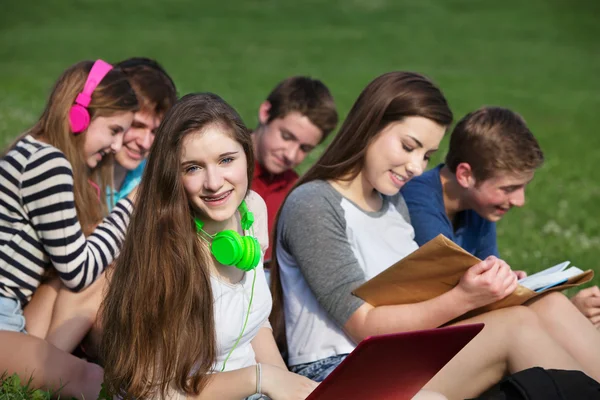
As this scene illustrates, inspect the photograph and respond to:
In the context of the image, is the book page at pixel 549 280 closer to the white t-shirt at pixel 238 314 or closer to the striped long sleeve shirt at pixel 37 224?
the white t-shirt at pixel 238 314

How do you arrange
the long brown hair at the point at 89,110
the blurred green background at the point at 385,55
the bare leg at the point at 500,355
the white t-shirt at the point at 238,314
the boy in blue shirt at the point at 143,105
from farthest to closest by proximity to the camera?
the blurred green background at the point at 385,55
the boy in blue shirt at the point at 143,105
the long brown hair at the point at 89,110
the bare leg at the point at 500,355
the white t-shirt at the point at 238,314

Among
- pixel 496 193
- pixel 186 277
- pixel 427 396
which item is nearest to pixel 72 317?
pixel 186 277

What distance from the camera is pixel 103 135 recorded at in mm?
4426

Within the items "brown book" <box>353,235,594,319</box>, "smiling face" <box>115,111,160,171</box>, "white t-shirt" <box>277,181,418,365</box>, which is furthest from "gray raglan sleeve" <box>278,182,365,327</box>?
"smiling face" <box>115,111,160,171</box>

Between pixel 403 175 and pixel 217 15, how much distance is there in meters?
26.7

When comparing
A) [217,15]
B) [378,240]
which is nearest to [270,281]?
[378,240]

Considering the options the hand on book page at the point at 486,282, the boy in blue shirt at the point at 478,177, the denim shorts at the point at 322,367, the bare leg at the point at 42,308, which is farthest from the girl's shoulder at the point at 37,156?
the hand on book page at the point at 486,282

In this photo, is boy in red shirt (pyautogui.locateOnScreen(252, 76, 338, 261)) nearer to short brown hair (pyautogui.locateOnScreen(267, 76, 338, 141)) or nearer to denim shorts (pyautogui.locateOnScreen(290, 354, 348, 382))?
short brown hair (pyautogui.locateOnScreen(267, 76, 338, 141))

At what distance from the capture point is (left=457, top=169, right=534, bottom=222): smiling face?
Answer: 4.65 meters

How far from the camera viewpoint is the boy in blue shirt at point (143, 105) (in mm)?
5020

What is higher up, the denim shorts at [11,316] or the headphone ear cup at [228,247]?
the headphone ear cup at [228,247]

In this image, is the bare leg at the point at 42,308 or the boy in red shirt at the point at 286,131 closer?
the bare leg at the point at 42,308

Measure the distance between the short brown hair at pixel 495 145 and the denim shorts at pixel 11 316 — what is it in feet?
7.60

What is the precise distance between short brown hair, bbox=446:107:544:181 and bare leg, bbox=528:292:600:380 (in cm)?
91
